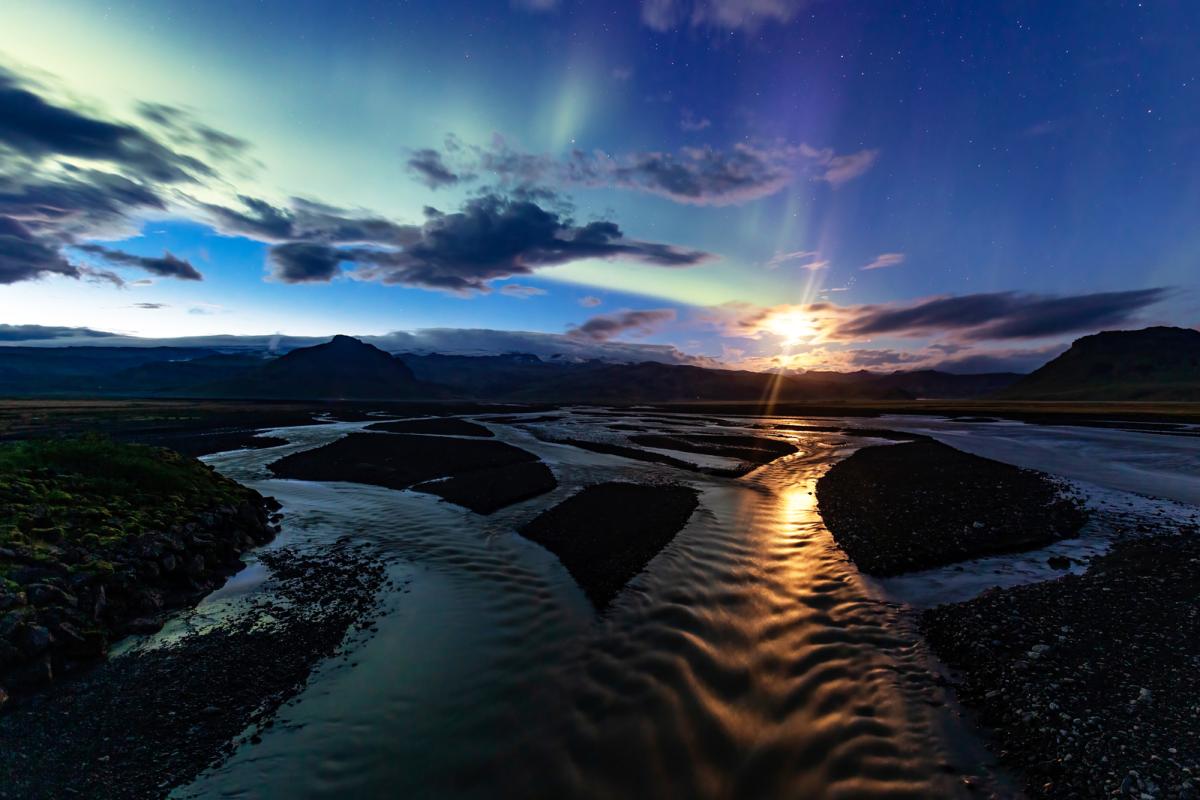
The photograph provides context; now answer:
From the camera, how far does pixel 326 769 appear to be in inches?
333

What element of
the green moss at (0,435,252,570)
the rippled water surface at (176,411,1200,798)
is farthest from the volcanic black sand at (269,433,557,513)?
the green moss at (0,435,252,570)

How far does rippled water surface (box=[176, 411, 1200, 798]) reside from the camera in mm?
8258

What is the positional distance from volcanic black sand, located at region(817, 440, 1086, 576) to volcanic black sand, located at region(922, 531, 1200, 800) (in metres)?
3.37

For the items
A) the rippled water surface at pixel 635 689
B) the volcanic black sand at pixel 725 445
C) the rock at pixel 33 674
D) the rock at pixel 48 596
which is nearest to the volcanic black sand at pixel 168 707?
the rock at pixel 33 674

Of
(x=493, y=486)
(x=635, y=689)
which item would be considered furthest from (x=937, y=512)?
(x=493, y=486)

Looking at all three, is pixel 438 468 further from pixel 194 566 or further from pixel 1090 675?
pixel 1090 675

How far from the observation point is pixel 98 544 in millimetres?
14523

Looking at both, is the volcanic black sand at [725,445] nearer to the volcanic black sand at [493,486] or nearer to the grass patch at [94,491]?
the volcanic black sand at [493,486]

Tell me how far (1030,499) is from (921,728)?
2382 centimetres

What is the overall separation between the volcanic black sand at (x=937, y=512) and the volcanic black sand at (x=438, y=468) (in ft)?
59.3

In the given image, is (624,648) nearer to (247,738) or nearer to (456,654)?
(456,654)

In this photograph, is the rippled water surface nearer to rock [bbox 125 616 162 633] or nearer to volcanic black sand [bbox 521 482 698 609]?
volcanic black sand [bbox 521 482 698 609]

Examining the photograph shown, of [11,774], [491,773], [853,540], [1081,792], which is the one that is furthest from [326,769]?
[853,540]

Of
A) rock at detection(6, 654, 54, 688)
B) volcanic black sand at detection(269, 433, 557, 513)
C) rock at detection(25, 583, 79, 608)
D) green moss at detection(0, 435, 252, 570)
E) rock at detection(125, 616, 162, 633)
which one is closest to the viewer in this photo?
rock at detection(6, 654, 54, 688)
